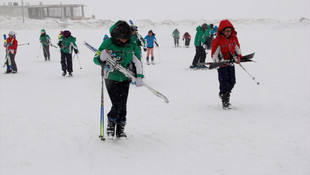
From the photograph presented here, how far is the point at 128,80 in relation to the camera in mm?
4656

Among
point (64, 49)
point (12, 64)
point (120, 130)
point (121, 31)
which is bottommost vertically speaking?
point (120, 130)

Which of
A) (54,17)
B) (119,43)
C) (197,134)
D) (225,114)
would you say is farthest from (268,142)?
(54,17)

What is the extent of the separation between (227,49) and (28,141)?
14.7ft

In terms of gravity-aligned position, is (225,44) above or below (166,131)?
above

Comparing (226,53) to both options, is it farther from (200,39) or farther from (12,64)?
(12,64)

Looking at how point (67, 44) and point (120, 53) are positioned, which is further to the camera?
point (67, 44)

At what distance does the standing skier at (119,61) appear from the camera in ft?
14.3

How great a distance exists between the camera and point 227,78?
660 centimetres

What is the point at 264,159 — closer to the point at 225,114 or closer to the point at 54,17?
the point at 225,114

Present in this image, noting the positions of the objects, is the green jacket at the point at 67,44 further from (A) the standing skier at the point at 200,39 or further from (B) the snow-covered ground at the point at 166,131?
(A) the standing skier at the point at 200,39

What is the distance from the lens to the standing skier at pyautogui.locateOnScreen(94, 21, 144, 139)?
171 inches

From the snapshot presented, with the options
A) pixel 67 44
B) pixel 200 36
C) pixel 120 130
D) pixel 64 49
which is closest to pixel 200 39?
pixel 200 36

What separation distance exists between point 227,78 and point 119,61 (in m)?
3.05

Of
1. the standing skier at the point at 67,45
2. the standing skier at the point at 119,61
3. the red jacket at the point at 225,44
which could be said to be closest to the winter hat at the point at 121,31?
the standing skier at the point at 119,61
